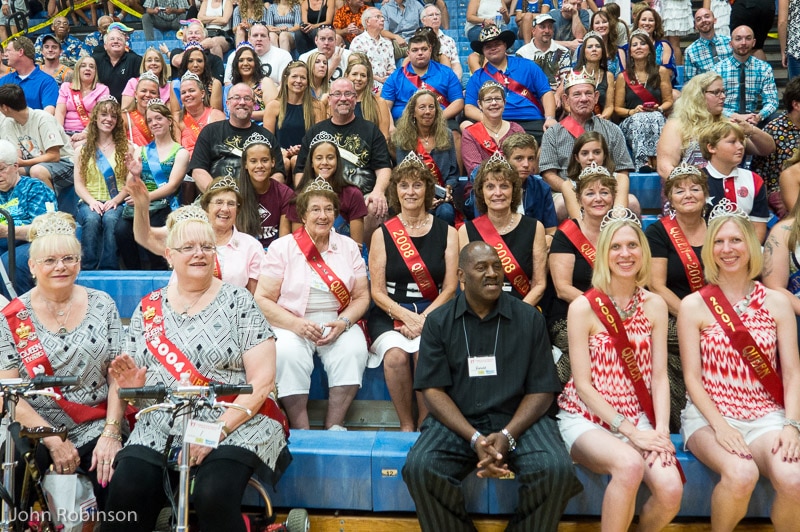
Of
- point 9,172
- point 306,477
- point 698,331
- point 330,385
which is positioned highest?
point 9,172

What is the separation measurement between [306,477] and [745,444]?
1840 millimetres

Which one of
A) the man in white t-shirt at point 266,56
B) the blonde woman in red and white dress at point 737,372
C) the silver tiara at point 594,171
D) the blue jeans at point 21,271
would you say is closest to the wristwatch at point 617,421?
the blonde woman in red and white dress at point 737,372

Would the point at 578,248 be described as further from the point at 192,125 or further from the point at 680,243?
the point at 192,125

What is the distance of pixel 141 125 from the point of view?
690 centimetres

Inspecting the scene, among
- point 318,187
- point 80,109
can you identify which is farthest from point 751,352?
point 80,109

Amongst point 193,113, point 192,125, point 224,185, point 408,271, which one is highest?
point 193,113

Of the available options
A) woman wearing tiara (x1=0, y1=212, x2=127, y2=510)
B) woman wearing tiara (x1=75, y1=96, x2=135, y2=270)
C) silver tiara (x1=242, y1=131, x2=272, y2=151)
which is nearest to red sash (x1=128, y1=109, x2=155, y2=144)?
woman wearing tiara (x1=75, y1=96, x2=135, y2=270)

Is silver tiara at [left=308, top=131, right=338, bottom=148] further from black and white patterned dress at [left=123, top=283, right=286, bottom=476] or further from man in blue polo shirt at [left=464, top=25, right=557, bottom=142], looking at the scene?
black and white patterned dress at [left=123, top=283, right=286, bottom=476]

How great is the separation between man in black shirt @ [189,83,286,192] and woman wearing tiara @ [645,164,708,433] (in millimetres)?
2596

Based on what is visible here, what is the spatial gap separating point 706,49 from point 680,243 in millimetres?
3854

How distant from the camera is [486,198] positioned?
16.0ft

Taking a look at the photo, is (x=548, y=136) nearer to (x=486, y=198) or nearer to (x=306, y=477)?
(x=486, y=198)

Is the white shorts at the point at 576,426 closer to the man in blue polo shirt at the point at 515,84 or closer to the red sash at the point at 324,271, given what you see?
the red sash at the point at 324,271

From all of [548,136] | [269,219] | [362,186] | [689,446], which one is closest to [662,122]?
[548,136]
